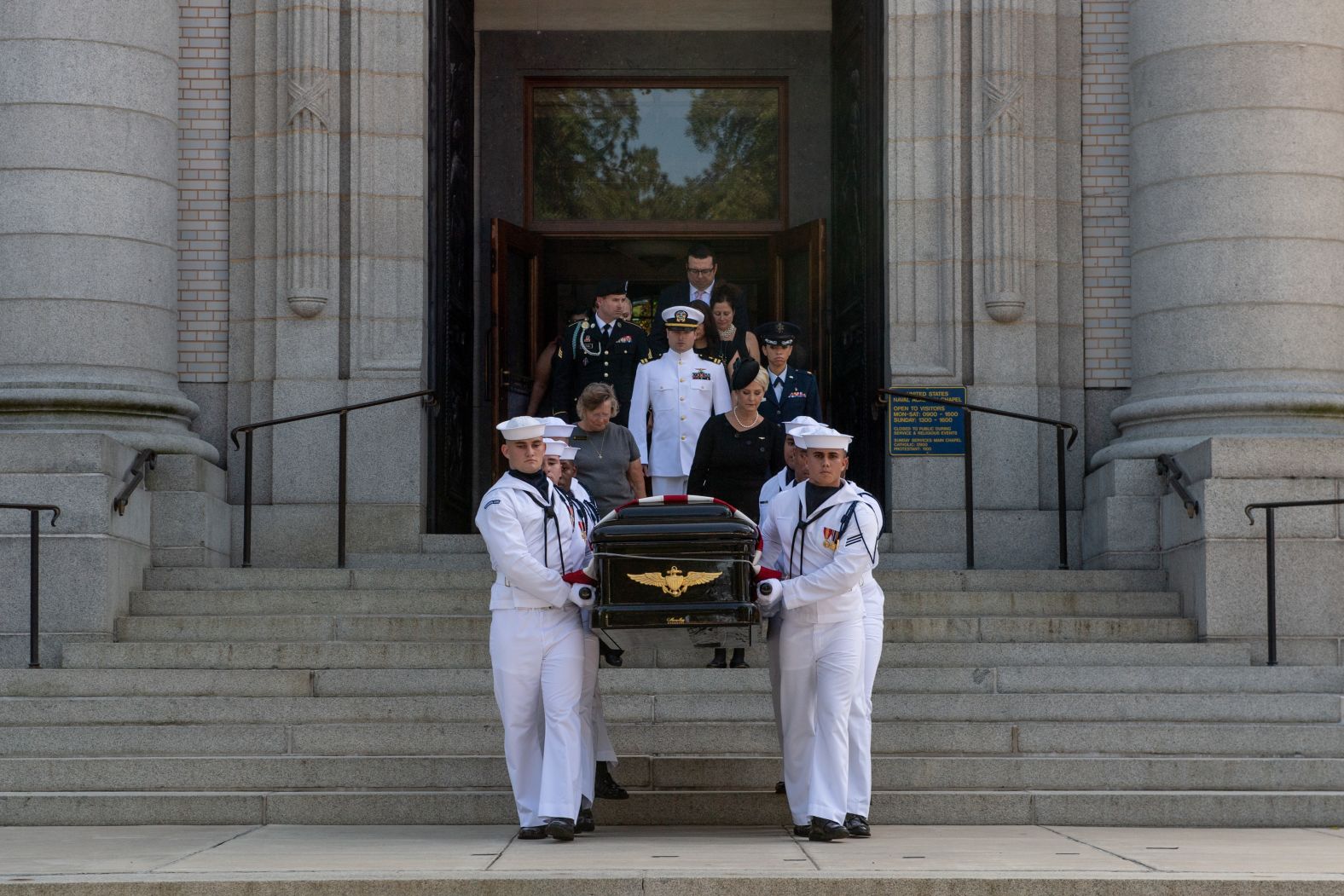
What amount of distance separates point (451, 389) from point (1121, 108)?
5.81m

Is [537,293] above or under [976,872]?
above

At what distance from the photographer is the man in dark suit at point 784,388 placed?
552 inches

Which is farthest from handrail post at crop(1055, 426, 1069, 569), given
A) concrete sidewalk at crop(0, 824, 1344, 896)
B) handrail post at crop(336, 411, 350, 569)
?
handrail post at crop(336, 411, 350, 569)

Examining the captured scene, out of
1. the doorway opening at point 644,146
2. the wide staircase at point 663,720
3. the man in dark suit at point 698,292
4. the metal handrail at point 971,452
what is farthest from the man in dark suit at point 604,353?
the doorway opening at point 644,146

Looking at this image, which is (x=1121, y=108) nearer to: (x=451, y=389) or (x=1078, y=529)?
(x=1078, y=529)

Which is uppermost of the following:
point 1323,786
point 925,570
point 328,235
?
point 328,235

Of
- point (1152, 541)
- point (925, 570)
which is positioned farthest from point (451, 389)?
point (1152, 541)

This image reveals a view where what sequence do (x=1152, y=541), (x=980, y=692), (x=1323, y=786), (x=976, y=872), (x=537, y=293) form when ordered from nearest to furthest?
(x=976, y=872) < (x=1323, y=786) < (x=980, y=692) < (x=1152, y=541) < (x=537, y=293)

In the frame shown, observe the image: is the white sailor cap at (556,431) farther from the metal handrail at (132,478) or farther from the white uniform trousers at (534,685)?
the metal handrail at (132,478)

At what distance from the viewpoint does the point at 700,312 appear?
557 inches

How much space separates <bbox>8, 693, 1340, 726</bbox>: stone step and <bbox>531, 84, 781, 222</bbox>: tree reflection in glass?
10.2 meters

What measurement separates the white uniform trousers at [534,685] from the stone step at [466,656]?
243 centimetres

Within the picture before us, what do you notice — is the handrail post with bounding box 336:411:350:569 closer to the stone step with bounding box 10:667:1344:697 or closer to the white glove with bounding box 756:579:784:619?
the stone step with bounding box 10:667:1344:697

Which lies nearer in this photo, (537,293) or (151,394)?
(151,394)
